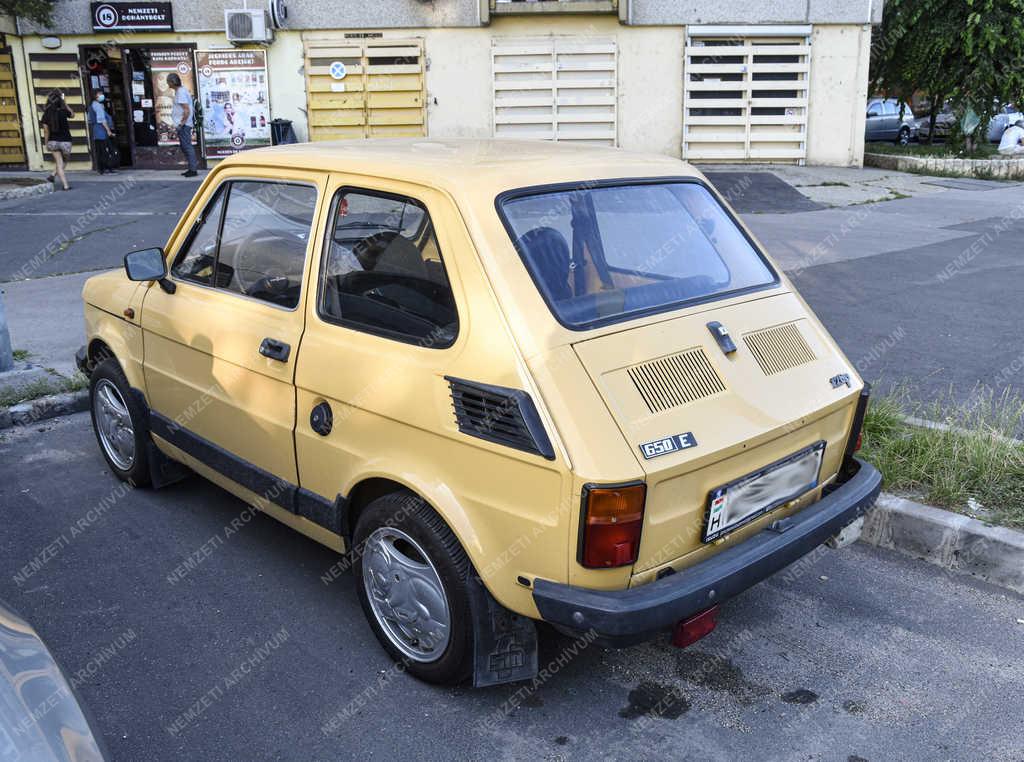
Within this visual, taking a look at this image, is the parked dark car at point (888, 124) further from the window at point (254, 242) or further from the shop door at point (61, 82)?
the window at point (254, 242)

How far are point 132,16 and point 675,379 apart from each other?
62.8 ft

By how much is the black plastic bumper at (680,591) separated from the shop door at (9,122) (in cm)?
2079

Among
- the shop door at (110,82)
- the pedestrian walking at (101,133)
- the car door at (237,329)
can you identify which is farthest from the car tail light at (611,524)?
the shop door at (110,82)

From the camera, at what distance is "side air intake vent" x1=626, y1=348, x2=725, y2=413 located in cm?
296

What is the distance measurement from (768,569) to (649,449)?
67cm

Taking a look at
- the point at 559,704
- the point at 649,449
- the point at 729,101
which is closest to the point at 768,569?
the point at 649,449

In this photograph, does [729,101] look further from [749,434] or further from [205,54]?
[749,434]

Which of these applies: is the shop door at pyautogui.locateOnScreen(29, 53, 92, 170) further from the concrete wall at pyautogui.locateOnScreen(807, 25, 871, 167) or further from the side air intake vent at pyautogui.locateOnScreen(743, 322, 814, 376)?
the side air intake vent at pyautogui.locateOnScreen(743, 322, 814, 376)

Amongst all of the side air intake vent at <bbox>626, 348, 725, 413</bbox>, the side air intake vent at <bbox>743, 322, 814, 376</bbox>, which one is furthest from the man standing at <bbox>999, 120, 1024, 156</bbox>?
the side air intake vent at <bbox>626, 348, 725, 413</bbox>

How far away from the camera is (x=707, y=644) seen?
363cm

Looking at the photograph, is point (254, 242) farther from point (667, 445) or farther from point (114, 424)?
point (667, 445)

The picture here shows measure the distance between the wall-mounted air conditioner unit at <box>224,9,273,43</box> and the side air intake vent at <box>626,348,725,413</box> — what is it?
1762 cm

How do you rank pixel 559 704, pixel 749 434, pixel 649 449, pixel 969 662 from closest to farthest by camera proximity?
pixel 649 449, pixel 749 434, pixel 559 704, pixel 969 662

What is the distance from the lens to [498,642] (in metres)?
3.07
